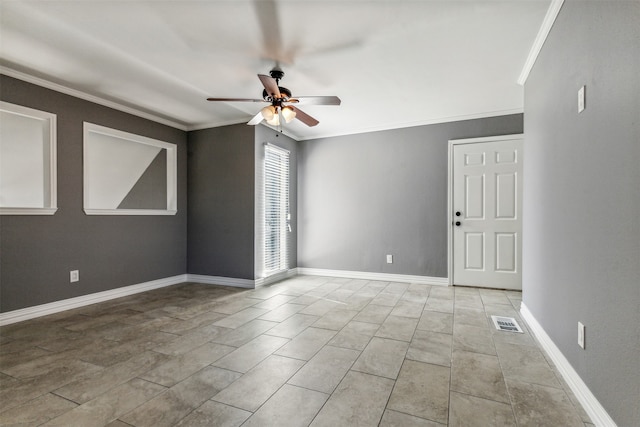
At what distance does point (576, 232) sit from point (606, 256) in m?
0.40

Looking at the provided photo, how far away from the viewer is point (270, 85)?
252 centimetres

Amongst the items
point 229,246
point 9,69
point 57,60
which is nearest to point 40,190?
point 9,69

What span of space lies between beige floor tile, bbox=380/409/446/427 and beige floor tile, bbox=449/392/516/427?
4.7 inches

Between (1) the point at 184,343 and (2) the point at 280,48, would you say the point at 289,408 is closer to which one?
(1) the point at 184,343

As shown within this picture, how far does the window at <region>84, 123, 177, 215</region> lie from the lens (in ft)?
15.4

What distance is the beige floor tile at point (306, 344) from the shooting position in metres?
2.28

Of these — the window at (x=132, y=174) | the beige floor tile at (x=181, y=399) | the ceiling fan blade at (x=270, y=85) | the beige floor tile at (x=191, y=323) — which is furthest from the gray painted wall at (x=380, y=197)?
the beige floor tile at (x=181, y=399)

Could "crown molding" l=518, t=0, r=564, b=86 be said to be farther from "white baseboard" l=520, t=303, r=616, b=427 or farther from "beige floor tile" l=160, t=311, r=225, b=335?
"beige floor tile" l=160, t=311, r=225, b=335

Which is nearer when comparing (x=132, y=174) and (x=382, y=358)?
(x=382, y=358)

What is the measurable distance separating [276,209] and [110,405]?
11.6 ft

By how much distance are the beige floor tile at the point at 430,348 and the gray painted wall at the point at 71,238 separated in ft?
12.4

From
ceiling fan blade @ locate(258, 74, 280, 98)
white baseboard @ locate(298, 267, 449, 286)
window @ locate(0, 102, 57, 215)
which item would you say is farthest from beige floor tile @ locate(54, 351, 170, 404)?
white baseboard @ locate(298, 267, 449, 286)

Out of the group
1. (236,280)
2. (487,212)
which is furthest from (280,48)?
(487,212)

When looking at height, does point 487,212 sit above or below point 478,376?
above
